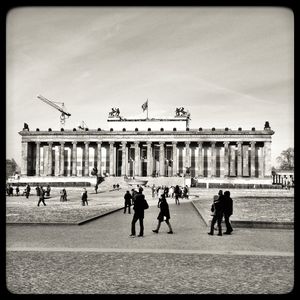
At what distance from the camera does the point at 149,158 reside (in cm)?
11981

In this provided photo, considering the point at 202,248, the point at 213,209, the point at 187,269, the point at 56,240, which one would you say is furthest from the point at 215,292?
the point at 213,209

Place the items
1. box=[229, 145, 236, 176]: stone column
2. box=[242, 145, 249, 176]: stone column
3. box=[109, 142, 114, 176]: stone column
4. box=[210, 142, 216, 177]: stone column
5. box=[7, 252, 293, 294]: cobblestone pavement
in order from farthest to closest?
box=[229, 145, 236, 176]: stone column
box=[109, 142, 114, 176]: stone column
box=[242, 145, 249, 176]: stone column
box=[210, 142, 216, 177]: stone column
box=[7, 252, 293, 294]: cobblestone pavement

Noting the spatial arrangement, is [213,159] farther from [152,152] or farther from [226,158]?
[152,152]

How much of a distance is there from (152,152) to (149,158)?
2977 mm

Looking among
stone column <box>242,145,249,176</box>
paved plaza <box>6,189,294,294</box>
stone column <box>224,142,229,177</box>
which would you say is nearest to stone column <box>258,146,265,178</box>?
stone column <box>242,145,249,176</box>

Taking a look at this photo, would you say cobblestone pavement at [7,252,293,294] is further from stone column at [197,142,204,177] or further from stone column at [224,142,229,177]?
stone column at [197,142,204,177]

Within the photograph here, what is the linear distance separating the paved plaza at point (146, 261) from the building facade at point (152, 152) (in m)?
92.7

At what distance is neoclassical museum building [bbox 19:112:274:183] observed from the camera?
385 ft

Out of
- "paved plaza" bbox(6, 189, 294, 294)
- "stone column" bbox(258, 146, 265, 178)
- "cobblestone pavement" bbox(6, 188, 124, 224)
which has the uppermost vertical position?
"stone column" bbox(258, 146, 265, 178)

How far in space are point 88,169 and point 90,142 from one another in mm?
7251

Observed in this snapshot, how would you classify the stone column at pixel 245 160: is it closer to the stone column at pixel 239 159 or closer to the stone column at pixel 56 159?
the stone column at pixel 239 159

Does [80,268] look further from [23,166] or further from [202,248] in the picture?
[23,166]

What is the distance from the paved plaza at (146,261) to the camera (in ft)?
33.2

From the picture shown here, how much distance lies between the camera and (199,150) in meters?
119
